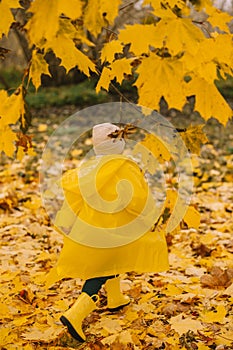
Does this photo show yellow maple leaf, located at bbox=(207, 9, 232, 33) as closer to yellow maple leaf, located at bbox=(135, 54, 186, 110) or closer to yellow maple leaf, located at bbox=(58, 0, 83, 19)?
yellow maple leaf, located at bbox=(135, 54, 186, 110)

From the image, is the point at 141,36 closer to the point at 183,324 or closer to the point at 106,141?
the point at 106,141

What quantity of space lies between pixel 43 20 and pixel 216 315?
1872 mm

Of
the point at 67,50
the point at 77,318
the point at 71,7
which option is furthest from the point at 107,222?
the point at 71,7

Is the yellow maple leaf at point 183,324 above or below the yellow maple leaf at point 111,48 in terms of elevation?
below

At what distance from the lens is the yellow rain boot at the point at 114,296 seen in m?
2.96

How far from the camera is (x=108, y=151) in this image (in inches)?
109

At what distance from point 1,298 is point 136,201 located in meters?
1.04

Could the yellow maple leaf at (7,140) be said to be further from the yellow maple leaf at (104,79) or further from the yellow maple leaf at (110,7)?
the yellow maple leaf at (110,7)

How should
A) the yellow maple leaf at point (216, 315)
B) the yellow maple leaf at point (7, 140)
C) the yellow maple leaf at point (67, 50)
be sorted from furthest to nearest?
the yellow maple leaf at point (216, 315) < the yellow maple leaf at point (7, 140) < the yellow maple leaf at point (67, 50)

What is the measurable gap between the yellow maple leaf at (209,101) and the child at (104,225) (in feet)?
1.90

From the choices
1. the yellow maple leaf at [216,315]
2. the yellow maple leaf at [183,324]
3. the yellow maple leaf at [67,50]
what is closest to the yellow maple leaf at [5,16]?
the yellow maple leaf at [67,50]

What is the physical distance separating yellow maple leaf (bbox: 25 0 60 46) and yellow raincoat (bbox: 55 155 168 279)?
119 cm

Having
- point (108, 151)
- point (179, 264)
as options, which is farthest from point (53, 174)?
point (108, 151)

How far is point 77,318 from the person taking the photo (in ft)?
8.64
